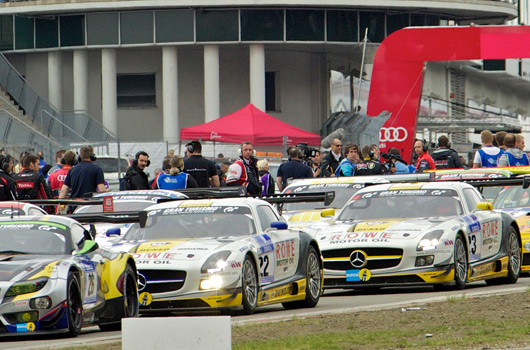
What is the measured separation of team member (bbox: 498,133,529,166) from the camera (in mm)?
21938

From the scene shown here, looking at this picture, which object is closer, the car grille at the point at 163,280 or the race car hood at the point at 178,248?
the car grille at the point at 163,280

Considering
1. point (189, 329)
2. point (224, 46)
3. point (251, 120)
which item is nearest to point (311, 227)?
point (189, 329)

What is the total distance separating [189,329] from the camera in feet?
24.3

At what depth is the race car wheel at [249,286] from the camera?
1260cm

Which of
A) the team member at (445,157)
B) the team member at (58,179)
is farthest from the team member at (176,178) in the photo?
the team member at (445,157)

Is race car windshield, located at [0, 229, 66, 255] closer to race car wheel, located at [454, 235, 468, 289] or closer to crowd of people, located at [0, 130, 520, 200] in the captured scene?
race car wheel, located at [454, 235, 468, 289]

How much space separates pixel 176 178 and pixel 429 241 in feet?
17.6

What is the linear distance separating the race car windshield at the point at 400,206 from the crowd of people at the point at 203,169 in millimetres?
3709

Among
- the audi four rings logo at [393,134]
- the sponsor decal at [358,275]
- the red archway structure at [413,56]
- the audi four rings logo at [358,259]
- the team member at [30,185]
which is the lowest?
the sponsor decal at [358,275]

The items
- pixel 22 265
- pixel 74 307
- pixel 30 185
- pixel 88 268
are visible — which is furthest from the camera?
pixel 30 185

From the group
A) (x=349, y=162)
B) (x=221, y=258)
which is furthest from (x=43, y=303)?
(x=349, y=162)

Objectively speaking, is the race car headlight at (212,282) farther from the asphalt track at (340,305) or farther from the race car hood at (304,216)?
the race car hood at (304,216)

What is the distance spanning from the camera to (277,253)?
13562mm

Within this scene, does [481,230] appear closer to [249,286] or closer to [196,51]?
[249,286]
